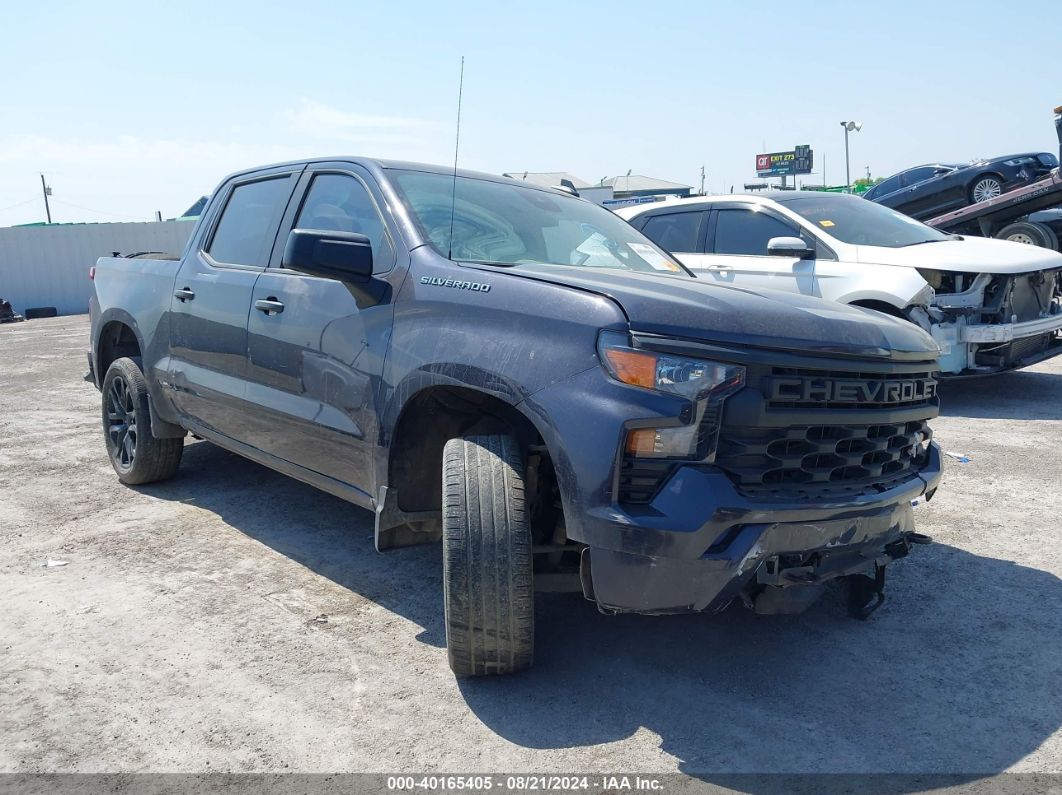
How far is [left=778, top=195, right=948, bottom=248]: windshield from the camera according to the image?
743cm

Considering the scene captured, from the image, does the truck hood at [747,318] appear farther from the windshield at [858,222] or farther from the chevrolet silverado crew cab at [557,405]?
the windshield at [858,222]

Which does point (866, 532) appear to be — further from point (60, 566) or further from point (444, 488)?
point (60, 566)

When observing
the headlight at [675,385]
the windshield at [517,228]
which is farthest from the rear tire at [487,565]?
the windshield at [517,228]

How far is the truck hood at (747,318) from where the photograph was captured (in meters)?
2.71

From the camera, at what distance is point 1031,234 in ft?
36.5

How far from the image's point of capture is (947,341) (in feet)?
22.9

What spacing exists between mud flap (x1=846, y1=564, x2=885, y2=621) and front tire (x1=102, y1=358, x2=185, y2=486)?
12.7 ft

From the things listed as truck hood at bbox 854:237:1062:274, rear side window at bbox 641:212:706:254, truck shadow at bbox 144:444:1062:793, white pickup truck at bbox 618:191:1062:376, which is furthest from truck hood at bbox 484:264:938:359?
rear side window at bbox 641:212:706:254

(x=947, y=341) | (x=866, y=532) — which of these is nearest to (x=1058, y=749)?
(x=866, y=532)

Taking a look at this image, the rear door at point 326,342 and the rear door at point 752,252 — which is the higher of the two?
the rear door at point 752,252

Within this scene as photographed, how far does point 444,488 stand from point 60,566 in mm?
2304

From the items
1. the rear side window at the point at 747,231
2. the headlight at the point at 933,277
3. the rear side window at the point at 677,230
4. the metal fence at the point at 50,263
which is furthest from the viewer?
the metal fence at the point at 50,263

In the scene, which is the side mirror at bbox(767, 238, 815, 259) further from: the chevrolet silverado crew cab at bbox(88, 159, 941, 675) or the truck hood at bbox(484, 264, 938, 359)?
the truck hood at bbox(484, 264, 938, 359)

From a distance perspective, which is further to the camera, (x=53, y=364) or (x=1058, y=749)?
(x=53, y=364)
